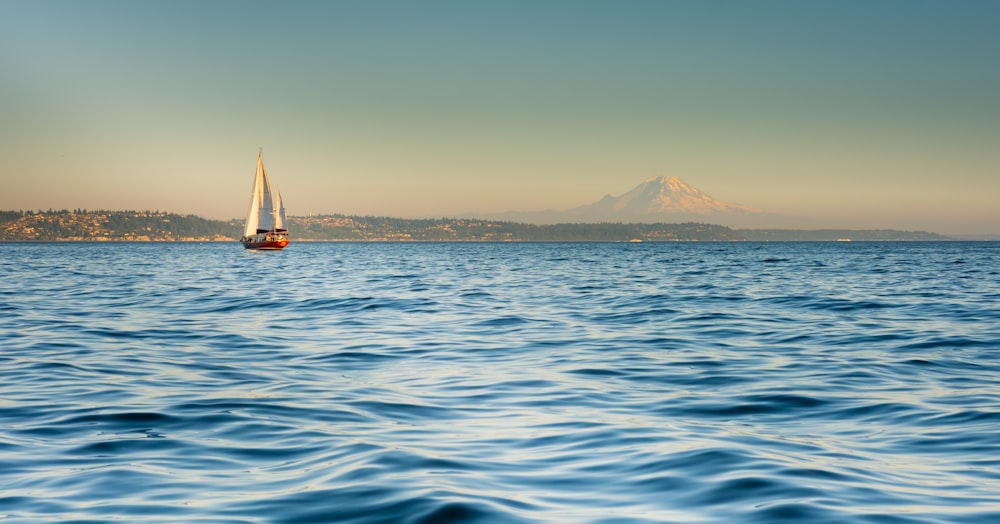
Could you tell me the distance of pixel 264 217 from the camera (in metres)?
123

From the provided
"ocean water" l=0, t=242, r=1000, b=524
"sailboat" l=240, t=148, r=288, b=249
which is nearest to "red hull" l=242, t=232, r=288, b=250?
"sailboat" l=240, t=148, r=288, b=249

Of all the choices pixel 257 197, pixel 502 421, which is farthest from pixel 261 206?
pixel 502 421

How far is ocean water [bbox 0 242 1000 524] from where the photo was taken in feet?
20.5

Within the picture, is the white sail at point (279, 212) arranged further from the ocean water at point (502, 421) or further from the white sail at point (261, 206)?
the ocean water at point (502, 421)

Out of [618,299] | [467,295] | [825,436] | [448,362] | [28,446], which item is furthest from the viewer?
[467,295]

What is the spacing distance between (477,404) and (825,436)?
162 inches

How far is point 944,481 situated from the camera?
273 inches

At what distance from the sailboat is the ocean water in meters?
102

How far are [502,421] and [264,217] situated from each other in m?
119

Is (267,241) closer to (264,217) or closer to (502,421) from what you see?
(264,217)

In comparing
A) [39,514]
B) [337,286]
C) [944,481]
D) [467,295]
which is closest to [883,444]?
[944,481]

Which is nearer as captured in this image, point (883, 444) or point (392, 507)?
point (392, 507)

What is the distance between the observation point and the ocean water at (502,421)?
6.24 meters

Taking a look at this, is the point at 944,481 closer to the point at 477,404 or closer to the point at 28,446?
the point at 477,404
